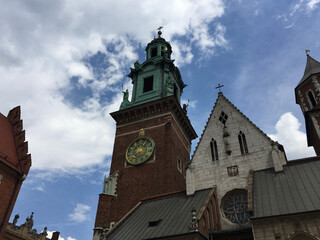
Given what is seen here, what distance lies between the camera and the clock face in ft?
99.2

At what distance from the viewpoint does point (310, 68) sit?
1362 inches

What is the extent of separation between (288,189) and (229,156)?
19.8 feet

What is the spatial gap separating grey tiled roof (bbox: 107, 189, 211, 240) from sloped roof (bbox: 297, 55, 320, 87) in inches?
860

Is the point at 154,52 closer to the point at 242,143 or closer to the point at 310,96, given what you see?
the point at 310,96

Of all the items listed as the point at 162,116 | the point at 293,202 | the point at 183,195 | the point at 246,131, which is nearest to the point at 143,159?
the point at 162,116

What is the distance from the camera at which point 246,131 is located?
23344mm

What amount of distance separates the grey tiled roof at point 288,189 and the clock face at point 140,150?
1283 cm

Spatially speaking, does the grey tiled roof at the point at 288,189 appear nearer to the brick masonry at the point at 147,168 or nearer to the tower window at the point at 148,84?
the brick masonry at the point at 147,168

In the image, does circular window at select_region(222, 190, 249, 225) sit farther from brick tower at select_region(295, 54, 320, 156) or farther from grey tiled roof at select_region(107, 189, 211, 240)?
brick tower at select_region(295, 54, 320, 156)

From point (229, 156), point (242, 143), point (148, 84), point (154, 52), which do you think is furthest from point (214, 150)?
point (154, 52)

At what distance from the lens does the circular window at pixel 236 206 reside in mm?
19194

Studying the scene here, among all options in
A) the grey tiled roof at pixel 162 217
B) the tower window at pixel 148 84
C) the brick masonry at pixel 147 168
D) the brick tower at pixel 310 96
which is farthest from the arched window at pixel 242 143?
the tower window at pixel 148 84

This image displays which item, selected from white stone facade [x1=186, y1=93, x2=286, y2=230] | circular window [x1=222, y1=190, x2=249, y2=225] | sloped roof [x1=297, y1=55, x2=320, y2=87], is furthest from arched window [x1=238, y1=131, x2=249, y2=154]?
sloped roof [x1=297, y1=55, x2=320, y2=87]

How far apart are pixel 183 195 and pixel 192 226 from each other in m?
6.53
